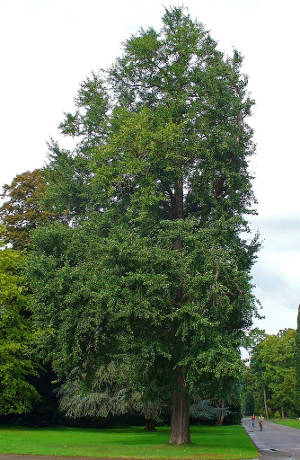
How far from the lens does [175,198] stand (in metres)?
26.7

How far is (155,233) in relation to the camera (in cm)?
2378

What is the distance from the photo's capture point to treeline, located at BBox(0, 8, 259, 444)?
19484 millimetres

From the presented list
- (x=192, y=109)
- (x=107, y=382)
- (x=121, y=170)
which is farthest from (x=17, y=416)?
(x=192, y=109)

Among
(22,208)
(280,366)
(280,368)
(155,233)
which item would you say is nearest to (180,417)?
(155,233)

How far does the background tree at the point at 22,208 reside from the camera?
132 feet

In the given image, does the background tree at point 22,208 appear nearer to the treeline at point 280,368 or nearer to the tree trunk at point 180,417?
the tree trunk at point 180,417

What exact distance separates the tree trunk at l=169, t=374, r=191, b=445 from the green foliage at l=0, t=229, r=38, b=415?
40.7 feet

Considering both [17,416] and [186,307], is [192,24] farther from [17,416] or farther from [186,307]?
[17,416]

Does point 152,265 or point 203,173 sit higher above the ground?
point 203,173

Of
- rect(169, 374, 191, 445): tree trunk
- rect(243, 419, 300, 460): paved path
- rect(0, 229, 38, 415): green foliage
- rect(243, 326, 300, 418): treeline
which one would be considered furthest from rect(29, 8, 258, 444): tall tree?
rect(243, 326, 300, 418): treeline

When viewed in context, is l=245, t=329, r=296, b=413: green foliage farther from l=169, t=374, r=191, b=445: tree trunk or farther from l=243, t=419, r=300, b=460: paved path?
l=169, t=374, r=191, b=445: tree trunk

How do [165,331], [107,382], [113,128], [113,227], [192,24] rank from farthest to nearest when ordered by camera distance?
[107,382] → [192,24] → [113,128] → [113,227] → [165,331]

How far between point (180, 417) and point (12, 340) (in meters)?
15.1

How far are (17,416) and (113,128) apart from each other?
26999 millimetres
